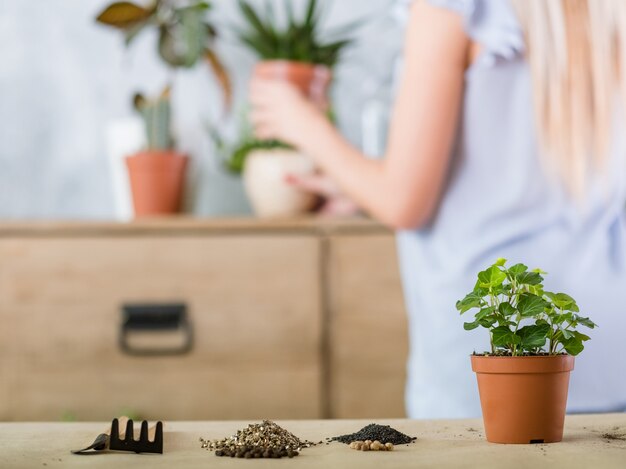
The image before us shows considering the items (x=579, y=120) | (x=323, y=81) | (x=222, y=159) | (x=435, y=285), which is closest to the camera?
(x=579, y=120)

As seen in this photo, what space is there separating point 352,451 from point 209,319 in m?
1.31

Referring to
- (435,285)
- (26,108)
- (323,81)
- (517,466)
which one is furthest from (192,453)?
(26,108)

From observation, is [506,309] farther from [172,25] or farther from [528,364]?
[172,25]

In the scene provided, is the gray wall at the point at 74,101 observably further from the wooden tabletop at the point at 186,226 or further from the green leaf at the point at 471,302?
the green leaf at the point at 471,302

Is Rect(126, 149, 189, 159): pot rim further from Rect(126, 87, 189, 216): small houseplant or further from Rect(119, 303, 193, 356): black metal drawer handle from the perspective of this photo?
Rect(119, 303, 193, 356): black metal drawer handle

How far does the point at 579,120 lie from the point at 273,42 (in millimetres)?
1175

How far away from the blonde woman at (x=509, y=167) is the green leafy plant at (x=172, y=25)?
1054 mm

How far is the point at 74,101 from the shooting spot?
8.26ft

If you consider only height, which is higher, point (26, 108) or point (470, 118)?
point (26, 108)

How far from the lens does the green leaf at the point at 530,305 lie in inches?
27.3

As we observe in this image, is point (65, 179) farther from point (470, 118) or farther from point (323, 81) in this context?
point (470, 118)

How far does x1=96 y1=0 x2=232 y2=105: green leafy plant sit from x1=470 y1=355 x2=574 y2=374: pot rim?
1.62m

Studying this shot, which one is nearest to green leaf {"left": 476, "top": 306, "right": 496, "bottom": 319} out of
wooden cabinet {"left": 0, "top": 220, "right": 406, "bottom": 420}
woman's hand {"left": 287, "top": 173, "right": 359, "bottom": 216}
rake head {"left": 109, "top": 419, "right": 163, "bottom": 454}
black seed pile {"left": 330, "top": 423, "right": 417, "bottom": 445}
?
black seed pile {"left": 330, "top": 423, "right": 417, "bottom": 445}

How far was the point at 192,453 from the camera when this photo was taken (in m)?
0.67
